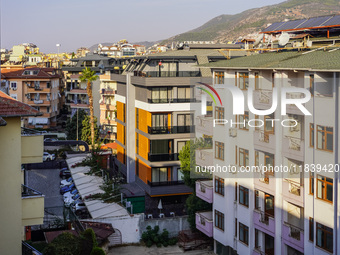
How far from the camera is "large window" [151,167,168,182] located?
126 feet

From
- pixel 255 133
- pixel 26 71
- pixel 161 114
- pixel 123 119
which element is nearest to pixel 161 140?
pixel 161 114

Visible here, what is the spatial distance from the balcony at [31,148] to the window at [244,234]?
1289 cm

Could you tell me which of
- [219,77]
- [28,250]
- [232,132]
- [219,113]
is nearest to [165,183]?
[219,113]

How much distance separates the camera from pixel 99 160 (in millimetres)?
45062

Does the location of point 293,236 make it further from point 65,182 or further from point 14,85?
point 14,85

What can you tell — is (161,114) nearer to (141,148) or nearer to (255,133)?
(141,148)

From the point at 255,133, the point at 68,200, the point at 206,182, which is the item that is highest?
the point at 255,133

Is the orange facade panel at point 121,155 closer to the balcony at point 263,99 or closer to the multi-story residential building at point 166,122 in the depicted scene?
the multi-story residential building at point 166,122

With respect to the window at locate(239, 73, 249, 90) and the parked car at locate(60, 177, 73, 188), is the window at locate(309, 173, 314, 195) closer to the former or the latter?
the window at locate(239, 73, 249, 90)

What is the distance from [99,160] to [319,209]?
26546 millimetres

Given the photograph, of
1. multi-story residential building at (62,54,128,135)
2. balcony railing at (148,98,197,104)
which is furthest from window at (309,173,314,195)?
multi-story residential building at (62,54,128,135)

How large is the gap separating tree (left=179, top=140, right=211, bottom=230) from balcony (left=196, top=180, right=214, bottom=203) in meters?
1.38

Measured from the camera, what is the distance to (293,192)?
22.9 metres

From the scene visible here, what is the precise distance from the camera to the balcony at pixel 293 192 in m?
Result: 22.3
